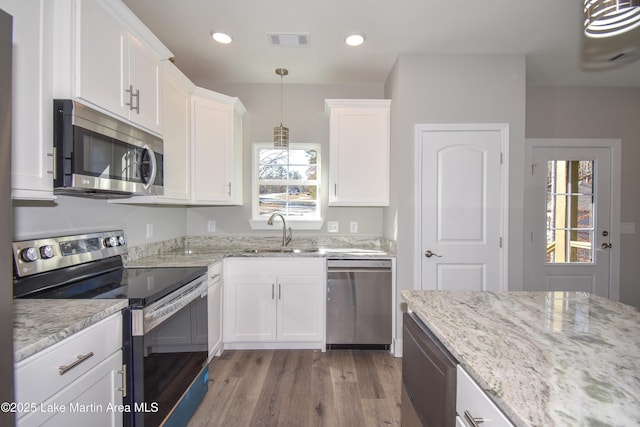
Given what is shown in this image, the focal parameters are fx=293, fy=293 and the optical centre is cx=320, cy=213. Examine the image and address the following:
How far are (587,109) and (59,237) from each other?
480cm

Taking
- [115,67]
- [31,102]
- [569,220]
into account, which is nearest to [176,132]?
[115,67]

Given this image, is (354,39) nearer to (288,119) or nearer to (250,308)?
(288,119)

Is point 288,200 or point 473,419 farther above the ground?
point 288,200

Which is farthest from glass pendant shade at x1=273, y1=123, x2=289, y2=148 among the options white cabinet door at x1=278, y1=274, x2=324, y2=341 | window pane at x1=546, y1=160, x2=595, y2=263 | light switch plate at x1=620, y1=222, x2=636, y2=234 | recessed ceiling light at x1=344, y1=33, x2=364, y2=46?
light switch plate at x1=620, y1=222, x2=636, y2=234

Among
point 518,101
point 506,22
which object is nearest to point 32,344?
point 506,22

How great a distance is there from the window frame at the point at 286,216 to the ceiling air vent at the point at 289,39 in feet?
3.39

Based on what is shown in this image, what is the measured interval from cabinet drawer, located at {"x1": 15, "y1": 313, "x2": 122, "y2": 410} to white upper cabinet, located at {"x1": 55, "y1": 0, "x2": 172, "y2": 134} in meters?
1.01

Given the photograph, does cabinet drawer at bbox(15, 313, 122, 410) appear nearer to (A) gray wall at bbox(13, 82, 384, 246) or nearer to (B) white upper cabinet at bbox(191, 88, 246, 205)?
(B) white upper cabinet at bbox(191, 88, 246, 205)

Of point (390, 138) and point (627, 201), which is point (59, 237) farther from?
point (627, 201)

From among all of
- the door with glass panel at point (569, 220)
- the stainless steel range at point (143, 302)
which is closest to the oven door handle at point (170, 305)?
the stainless steel range at point (143, 302)

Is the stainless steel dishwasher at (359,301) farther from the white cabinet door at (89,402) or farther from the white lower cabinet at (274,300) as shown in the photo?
the white cabinet door at (89,402)

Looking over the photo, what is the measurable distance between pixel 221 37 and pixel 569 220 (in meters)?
3.93

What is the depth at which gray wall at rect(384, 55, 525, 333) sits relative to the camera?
2580mm

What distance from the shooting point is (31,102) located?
1.12 metres
